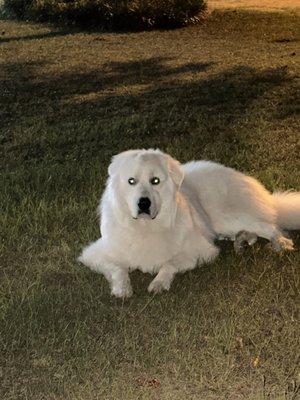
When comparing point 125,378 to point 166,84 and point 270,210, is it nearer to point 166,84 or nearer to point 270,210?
point 270,210

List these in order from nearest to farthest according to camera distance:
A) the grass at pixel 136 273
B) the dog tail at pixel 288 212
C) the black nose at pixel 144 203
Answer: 1. the grass at pixel 136 273
2. the black nose at pixel 144 203
3. the dog tail at pixel 288 212

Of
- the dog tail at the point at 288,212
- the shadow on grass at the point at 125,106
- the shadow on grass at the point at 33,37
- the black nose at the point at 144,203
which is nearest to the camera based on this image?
the black nose at the point at 144,203

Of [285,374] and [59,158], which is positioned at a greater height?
[285,374]

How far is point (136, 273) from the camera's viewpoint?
6129mm

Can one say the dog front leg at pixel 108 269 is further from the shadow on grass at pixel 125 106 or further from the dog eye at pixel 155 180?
the shadow on grass at pixel 125 106

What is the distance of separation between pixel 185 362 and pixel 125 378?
0.44 m

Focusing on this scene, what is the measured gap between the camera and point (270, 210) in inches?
263

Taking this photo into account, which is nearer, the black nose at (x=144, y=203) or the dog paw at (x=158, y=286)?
the black nose at (x=144, y=203)

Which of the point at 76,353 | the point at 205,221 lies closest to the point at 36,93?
the point at 205,221

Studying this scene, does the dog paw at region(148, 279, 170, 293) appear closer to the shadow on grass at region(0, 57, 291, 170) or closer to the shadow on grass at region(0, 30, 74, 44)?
the shadow on grass at region(0, 57, 291, 170)

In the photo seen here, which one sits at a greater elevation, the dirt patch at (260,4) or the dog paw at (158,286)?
the dog paw at (158,286)

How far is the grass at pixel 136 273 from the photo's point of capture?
4555 mm

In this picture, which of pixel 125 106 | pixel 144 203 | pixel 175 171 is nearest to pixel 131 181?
pixel 144 203

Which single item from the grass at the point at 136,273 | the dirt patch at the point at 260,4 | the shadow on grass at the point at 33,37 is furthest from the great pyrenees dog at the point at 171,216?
the dirt patch at the point at 260,4
